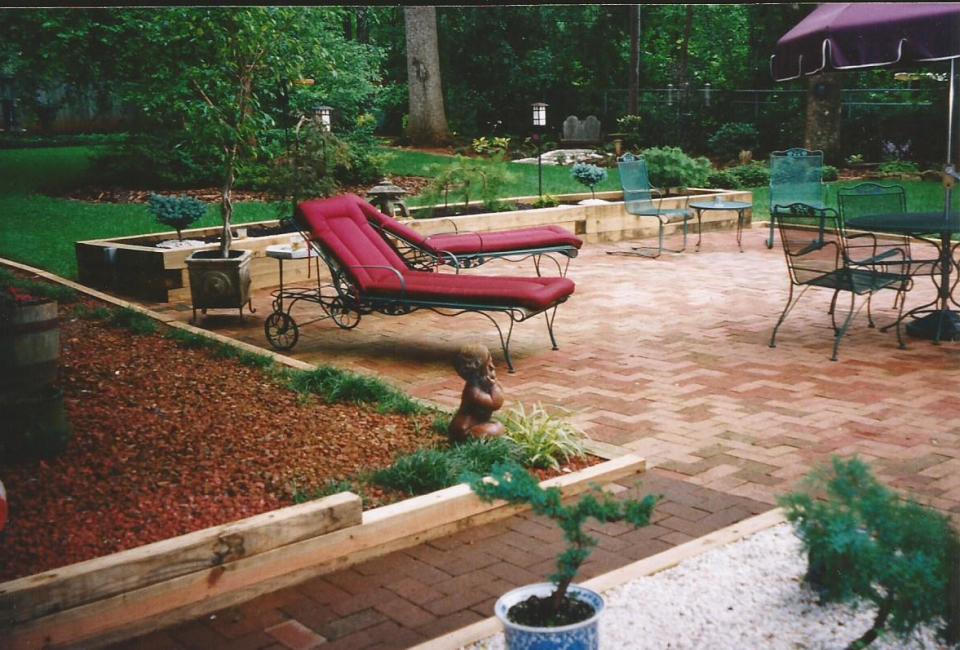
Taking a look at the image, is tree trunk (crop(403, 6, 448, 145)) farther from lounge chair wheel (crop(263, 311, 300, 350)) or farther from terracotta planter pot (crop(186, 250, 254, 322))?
lounge chair wheel (crop(263, 311, 300, 350))

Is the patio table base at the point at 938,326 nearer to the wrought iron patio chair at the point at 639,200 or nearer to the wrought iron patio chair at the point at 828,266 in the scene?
the wrought iron patio chair at the point at 828,266

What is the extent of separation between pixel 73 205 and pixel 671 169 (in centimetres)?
816

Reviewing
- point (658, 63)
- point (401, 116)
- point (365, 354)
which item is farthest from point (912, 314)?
point (658, 63)

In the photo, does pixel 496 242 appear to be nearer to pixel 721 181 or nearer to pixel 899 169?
pixel 721 181

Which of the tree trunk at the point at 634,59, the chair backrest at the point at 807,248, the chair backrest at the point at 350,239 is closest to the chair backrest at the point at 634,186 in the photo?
the chair backrest at the point at 807,248

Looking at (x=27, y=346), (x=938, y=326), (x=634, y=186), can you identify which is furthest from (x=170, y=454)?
(x=634, y=186)

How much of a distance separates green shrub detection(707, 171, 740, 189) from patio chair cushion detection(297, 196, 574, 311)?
913 centimetres

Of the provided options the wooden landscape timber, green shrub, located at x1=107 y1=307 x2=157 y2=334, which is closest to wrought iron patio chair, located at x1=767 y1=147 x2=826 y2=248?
green shrub, located at x1=107 y1=307 x2=157 y2=334

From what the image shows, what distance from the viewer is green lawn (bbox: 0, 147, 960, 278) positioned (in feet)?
35.3

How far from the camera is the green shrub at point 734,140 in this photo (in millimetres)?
21484

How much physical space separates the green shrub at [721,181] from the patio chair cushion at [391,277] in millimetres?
9126

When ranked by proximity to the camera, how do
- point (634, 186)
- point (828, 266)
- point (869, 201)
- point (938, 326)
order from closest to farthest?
1. point (828, 266)
2. point (938, 326)
3. point (869, 201)
4. point (634, 186)

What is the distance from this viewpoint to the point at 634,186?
Result: 445 inches

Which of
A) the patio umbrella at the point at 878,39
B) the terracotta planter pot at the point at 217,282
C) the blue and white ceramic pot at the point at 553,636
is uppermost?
the patio umbrella at the point at 878,39
